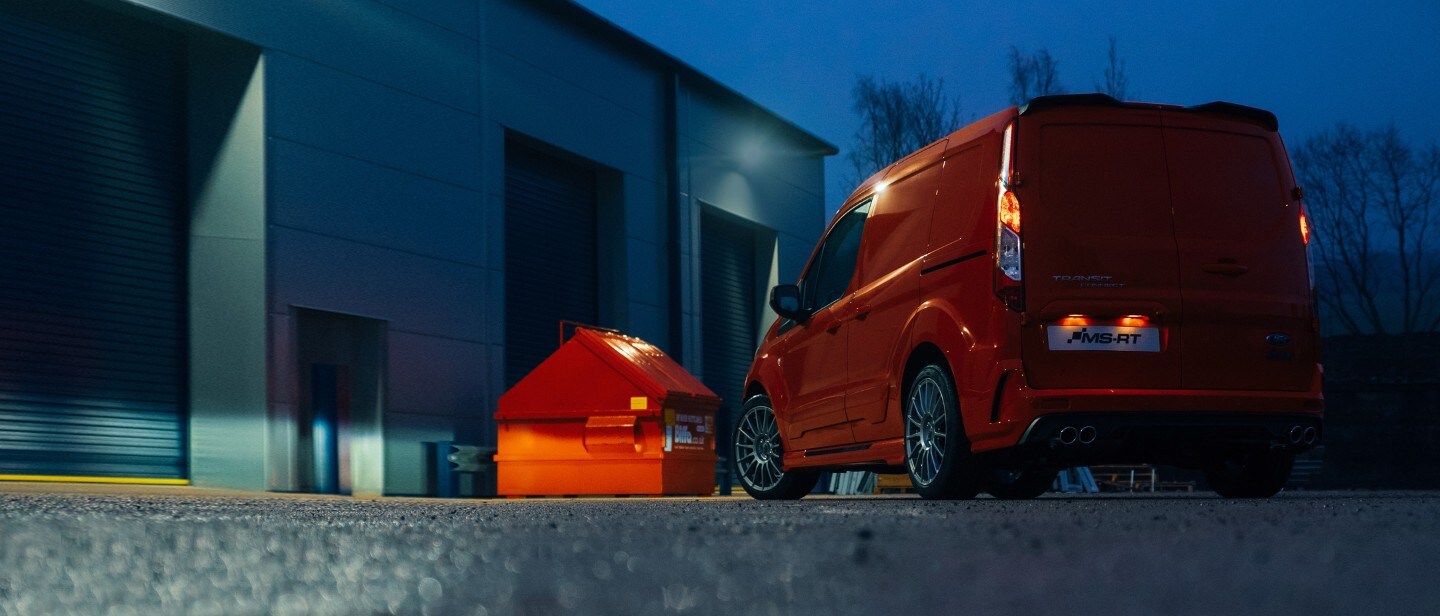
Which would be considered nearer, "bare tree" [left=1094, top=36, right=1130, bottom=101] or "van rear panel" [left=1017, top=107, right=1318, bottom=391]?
"van rear panel" [left=1017, top=107, right=1318, bottom=391]

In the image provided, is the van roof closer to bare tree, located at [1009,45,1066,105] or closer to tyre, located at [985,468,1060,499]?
tyre, located at [985,468,1060,499]

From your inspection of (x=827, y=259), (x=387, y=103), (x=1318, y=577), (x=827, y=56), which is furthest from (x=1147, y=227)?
(x=827, y=56)

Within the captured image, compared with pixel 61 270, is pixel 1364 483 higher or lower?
lower

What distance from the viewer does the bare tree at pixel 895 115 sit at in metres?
39.1

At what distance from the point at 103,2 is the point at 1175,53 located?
500ft

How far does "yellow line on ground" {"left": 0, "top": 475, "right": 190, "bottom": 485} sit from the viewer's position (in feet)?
43.8

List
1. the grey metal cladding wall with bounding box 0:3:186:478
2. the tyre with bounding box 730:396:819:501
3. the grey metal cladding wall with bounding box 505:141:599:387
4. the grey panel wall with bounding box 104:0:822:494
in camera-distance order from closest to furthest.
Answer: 1. the tyre with bounding box 730:396:819:501
2. the grey metal cladding wall with bounding box 0:3:186:478
3. the grey panel wall with bounding box 104:0:822:494
4. the grey metal cladding wall with bounding box 505:141:599:387

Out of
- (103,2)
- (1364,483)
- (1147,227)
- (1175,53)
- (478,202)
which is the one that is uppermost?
(1175,53)

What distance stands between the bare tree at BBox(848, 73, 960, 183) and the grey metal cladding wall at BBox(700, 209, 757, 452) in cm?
1224

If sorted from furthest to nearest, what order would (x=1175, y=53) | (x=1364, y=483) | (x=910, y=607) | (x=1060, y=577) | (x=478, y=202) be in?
1. (x=1175, y=53)
2. (x=1364, y=483)
3. (x=478, y=202)
4. (x=1060, y=577)
5. (x=910, y=607)

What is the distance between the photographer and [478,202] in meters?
19.2

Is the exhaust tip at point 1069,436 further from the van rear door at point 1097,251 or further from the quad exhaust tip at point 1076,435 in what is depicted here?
the van rear door at point 1097,251

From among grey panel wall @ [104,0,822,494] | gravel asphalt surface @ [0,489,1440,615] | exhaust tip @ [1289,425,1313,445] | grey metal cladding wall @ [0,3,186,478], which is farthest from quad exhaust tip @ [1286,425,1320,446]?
grey metal cladding wall @ [0,3,186,478]

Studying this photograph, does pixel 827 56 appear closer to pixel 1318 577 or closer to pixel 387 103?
pixel 387 103
